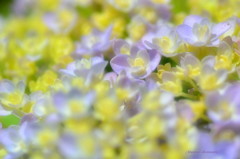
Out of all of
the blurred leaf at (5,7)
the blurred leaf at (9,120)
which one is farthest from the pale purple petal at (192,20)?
the blurred leaf at (5,7)

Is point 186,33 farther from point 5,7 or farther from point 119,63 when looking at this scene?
point 5,7

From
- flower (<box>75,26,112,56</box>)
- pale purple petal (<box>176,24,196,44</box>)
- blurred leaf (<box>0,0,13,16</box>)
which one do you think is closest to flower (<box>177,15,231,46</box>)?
pale purple petal (<box>176,24,196,44</box>)

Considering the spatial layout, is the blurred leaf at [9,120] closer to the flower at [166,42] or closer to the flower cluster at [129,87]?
the flower cluster at [129,87]

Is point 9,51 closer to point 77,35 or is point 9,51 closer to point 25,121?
point 77,35

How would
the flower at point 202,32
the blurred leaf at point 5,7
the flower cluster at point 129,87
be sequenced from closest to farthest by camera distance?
the flower cluster at point 129,87, the flower at point 202,32, the blurred leaf at point 5,7

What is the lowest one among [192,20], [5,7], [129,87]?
[129,87]

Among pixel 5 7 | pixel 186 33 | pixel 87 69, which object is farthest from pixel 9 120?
pixel 5 7

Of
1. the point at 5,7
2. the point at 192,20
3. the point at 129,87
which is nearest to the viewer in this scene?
the point at 129,87

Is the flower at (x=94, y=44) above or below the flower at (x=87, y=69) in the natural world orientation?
above

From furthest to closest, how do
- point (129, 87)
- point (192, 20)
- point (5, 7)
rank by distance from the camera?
point (5, 7) → point (192, 20) → point (129, 87)
